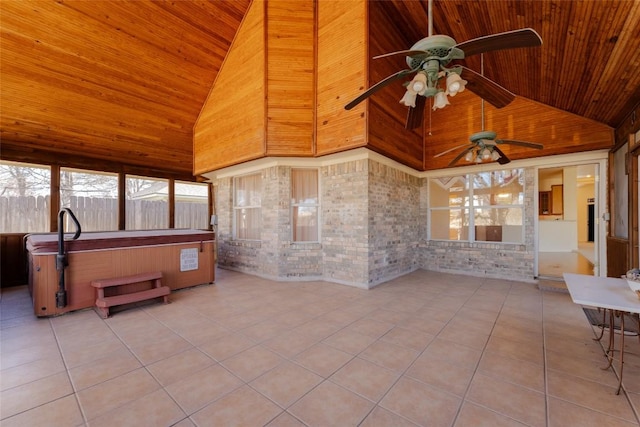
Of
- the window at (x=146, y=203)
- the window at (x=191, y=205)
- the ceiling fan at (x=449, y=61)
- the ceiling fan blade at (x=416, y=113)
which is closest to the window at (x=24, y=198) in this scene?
the window at (x=146, y=203)

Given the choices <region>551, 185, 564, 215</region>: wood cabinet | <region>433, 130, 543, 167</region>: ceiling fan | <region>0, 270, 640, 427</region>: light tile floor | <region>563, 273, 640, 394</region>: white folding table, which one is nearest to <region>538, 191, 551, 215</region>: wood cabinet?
<region>551, 185, 564, 215</region>: wood cabinet

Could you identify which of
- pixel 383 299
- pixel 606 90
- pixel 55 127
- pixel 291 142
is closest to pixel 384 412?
pixel 383 299

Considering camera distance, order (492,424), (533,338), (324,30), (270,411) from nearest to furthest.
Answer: (492,424) < (270,411) < (533,338) < (324,30)

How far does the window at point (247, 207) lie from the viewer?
6219 mm

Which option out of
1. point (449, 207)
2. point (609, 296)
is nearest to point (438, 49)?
point (609, 296)

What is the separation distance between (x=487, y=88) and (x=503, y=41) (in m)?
0.69

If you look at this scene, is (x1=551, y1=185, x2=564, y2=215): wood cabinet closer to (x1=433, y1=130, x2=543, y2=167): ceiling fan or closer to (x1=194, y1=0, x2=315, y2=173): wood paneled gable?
(x1=433, y1=130, x2=543, y2=167): ceiling fan

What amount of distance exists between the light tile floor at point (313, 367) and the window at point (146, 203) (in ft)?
12.0

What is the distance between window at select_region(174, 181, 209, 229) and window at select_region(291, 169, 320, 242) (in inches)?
181

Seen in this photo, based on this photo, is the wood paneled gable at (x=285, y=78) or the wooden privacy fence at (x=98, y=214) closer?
the wood paneled gable at (x=285, y=78)

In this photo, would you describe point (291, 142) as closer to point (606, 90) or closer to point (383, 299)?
point (383, 299)

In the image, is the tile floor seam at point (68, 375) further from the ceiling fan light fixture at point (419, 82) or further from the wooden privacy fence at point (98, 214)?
the wooden privacy fence at point (98, 214)

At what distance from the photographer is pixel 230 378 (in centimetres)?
214

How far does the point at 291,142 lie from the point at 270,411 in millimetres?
4173
